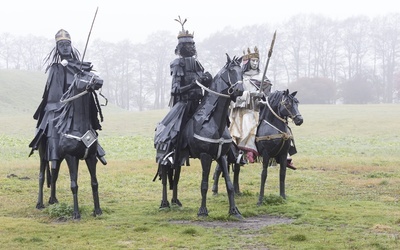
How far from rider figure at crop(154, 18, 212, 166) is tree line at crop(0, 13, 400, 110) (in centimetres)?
6176

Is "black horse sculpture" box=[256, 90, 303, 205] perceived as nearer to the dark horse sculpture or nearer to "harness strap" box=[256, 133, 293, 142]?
"harness strap" box=[256, 133, 293, 142]

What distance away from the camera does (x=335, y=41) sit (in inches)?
3228

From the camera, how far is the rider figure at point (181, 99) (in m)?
11.4

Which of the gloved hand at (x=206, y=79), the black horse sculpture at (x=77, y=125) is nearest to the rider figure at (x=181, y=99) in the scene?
the gloved hand at (x=206, y=79)

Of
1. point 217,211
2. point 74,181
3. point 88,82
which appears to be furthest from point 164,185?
point 88,82

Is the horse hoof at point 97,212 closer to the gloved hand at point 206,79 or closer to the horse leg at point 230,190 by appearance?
the horse leg at point 230,190

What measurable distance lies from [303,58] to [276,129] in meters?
71.2

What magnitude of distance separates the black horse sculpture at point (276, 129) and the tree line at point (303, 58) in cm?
6017

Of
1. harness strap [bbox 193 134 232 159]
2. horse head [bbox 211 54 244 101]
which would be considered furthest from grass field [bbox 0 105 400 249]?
horse head [bbox 211 54 244 101]

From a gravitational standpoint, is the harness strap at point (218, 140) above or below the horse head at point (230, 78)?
below

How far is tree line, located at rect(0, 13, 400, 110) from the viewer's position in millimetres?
75188

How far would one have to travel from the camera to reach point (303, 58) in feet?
269

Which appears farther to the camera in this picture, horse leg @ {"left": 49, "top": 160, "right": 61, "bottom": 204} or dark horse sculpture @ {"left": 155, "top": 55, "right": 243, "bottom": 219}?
horse leg @ {"left": 49, "top": 160, "right": 61, "bottom": 204}

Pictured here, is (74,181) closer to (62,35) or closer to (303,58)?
(62,35)
